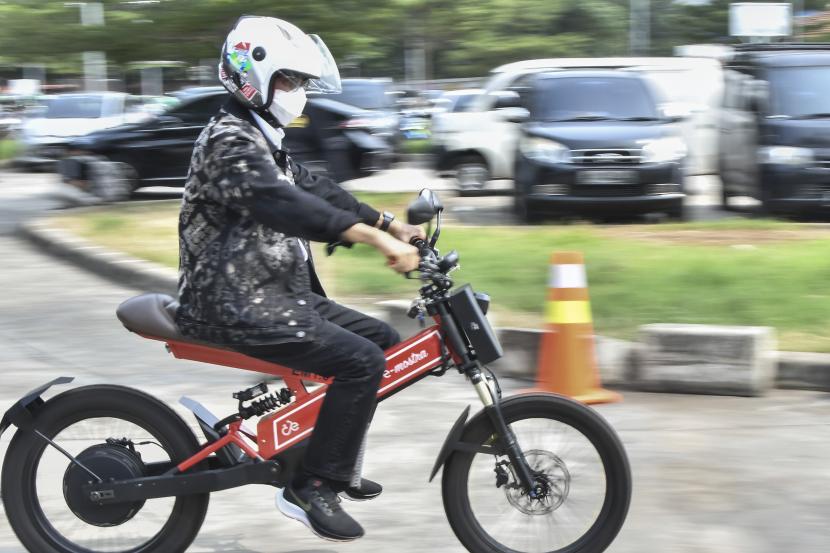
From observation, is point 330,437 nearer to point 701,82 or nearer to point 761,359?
point 761,359

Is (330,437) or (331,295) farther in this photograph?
(331,295)

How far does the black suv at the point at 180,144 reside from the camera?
15.5 m

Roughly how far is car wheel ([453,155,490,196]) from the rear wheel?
12968 mm

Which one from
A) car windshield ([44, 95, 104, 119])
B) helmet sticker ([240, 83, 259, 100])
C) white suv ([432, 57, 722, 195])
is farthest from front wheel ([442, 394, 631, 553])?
car windshield ([44, 95, 104, 119])

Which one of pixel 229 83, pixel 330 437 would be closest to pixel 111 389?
pixel 330 437

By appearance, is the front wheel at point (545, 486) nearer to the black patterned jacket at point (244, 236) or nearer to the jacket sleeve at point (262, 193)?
the black patterned jacket at point (244, 236)

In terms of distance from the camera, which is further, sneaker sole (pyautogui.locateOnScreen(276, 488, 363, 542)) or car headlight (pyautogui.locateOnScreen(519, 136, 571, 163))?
car headlight (pyautogui.locateOnScreen(519, 136, 571, 163))

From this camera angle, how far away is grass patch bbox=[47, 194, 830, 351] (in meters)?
7.19

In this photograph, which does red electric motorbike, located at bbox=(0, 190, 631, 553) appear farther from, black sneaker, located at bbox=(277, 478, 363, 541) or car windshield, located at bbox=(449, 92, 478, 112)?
car windshield, located at bbox=(449, 92, 478, 112)

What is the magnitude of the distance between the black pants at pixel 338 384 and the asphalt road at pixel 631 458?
559mm

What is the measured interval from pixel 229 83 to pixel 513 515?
165cm

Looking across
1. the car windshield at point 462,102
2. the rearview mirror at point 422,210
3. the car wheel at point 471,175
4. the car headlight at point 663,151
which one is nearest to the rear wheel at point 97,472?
the rearview mirror at point 422,210

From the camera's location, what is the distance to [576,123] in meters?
12.6

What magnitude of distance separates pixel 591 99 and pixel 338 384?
982 centimetres
